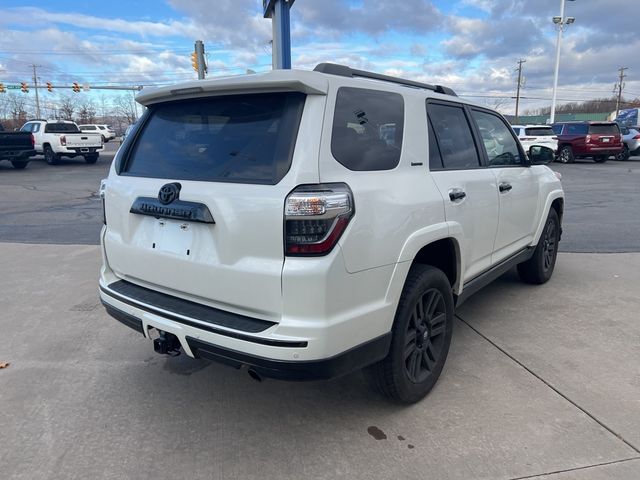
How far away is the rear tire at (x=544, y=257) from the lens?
5.23 meters

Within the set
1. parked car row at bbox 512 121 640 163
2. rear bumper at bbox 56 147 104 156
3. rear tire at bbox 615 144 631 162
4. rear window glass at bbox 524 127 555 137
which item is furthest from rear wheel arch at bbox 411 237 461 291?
rear tire at bbox 615 144 631 162

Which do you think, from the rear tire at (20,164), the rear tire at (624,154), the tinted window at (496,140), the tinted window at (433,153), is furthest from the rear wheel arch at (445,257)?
the rear tire at (624,154)

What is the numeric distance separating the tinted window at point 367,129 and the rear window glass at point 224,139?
24cm

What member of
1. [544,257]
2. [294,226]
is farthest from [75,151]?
[294,226]

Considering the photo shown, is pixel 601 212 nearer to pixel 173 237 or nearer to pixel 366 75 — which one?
pixel 366 75

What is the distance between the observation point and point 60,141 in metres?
22.3

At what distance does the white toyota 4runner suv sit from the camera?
231cm

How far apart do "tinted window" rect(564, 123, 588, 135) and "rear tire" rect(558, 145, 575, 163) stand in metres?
0.68

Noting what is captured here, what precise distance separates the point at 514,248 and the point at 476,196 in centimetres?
124

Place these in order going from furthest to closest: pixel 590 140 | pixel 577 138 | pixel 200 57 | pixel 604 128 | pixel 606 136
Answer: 1. pixel 577 138
2. pixel 604 128
3. pixel 590 140
4. pixel 606 136
5. pixel 200 57

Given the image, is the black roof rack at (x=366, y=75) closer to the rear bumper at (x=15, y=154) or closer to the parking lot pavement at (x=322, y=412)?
the parking lot pavement at (x=322, y=412)

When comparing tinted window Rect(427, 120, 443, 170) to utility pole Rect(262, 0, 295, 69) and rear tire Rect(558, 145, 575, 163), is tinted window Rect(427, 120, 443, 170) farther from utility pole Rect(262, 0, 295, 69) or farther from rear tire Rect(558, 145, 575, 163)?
rear tire Rect(558, 145, 575, 163)

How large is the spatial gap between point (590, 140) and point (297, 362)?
23827 millimetres

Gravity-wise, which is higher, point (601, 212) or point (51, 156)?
point (51, 156)
